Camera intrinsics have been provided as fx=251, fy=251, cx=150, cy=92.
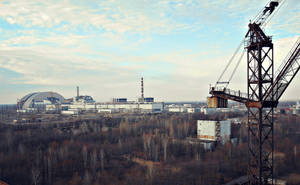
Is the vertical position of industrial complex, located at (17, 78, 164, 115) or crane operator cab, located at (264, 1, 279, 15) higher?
crane operator cab, located at (264, 1, 279, 15)

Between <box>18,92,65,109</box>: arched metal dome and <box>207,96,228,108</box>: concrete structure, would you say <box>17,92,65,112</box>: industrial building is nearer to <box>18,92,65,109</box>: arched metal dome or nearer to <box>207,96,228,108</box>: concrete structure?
<box>18,92,65,109</box>: arched metal dome

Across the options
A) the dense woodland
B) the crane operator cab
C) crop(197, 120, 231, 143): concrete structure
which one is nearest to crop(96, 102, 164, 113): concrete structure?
crop(197, 120, 231, 143): concrete structure

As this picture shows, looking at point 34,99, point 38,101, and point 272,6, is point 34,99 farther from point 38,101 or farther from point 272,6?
point 272,6

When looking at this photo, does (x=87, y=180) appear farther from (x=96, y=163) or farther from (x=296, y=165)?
(x=296, y=165)

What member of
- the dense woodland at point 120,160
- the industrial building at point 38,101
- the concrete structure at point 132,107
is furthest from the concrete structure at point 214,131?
the industrial building at point 38,101

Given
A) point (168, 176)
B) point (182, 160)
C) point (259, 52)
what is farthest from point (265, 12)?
point (182, 160)
